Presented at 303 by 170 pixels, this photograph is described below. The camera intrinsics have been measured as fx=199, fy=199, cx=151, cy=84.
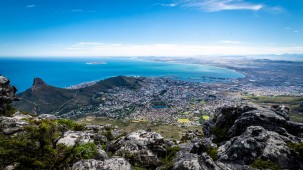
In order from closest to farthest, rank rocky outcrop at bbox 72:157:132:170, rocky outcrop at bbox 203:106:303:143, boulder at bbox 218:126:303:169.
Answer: rocky outcrop at bbox 72:157:132:170 < boulder at bbox 218:126:303:169 < rocky outcrop at bbox 203:106:303:143

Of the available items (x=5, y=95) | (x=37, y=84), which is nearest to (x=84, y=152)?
(x=5, y=95)

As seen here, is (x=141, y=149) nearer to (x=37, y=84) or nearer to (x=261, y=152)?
(x=261, y=152)

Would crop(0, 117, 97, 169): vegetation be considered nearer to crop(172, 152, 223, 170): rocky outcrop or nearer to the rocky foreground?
the rocky foreground

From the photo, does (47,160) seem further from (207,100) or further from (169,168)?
(207,100)

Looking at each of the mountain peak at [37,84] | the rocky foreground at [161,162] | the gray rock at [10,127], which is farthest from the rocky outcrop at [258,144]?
the mountain peak at [37,84]

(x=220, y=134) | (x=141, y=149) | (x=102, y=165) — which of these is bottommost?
(x=141, y=149)

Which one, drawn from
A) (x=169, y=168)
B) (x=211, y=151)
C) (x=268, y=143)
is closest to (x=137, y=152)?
(x=169, y=168)

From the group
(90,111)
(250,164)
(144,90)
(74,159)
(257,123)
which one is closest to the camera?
(250,164)

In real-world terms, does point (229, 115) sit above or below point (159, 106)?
above

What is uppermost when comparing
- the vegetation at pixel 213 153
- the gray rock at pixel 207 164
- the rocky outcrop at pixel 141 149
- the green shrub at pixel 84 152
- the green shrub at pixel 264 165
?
the gray rock at pixel 207 164

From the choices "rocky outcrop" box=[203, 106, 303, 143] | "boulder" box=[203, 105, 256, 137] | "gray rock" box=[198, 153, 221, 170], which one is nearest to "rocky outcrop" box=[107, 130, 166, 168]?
"gray rock" box=[198, 153, 221, 170]

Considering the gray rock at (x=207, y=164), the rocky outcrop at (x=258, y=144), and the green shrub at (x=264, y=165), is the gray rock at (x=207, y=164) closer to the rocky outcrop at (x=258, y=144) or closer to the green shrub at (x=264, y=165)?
the rocky outcrop at (x=258, y=144)
